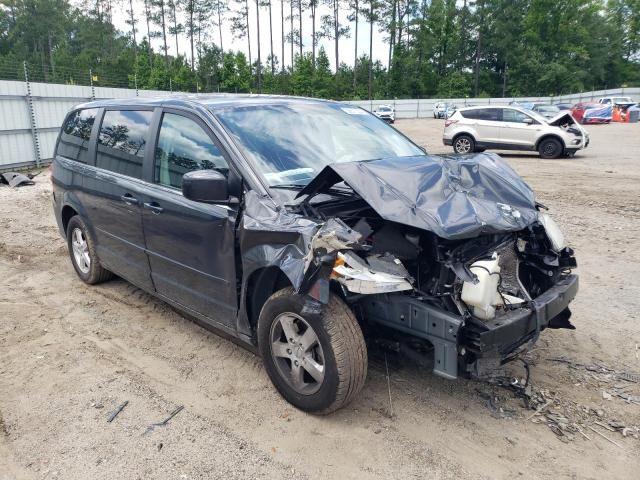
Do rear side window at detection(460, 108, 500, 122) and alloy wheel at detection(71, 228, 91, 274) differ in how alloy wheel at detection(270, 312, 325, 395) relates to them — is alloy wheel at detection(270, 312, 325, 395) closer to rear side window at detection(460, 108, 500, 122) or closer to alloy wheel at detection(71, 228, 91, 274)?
alloy wheel at detection(71, 228, 91, 274)

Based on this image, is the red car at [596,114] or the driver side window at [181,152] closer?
the driver side window at [181,152]

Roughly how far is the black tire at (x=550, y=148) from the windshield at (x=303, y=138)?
1404 centimetres

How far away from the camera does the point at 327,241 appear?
2721 mm

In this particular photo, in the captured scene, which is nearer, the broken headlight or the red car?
the broken headlight

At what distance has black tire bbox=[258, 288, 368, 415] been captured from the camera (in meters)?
2.85

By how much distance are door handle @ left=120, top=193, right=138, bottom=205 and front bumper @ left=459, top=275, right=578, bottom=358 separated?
2.73m

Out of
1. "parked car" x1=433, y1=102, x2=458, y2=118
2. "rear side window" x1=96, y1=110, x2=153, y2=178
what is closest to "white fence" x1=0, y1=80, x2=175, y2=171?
"rear side window" x1=96, y1=110, x2=153, y2=178

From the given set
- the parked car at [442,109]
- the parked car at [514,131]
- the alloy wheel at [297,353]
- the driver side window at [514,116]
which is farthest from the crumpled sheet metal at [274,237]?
the parked car at [442,109]

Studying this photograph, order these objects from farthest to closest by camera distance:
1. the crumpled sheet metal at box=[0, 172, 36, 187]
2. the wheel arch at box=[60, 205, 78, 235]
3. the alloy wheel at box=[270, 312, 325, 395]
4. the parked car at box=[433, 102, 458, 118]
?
the parked car at box=[433, 102, 458, 118]
the crumpled sheet metal at box=[0, 172, 36, 187]
the wheel arch at box=[60, 205, 78, 235]
the alloy wheel at box=[270, 312, 325, 395]

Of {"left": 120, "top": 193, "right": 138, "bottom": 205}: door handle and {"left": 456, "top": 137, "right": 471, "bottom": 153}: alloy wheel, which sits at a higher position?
{"left": 120, "top": 193, "right": 138, "bottom": 205}: door handle

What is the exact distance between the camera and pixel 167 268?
157 inches

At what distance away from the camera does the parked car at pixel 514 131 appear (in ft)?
54.5

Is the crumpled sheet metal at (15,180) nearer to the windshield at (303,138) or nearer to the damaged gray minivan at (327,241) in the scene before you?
the damaged gray minivan at (327,241)

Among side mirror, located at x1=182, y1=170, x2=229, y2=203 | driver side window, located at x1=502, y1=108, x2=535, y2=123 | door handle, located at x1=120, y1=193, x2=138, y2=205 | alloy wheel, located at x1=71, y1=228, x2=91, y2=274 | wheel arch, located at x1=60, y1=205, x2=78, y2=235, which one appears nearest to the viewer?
side mirror, located at x1=182, y1=170, x2=229, y2=203
